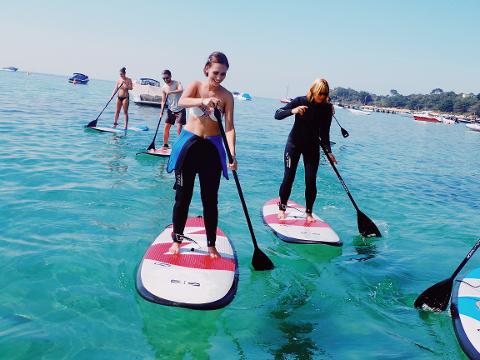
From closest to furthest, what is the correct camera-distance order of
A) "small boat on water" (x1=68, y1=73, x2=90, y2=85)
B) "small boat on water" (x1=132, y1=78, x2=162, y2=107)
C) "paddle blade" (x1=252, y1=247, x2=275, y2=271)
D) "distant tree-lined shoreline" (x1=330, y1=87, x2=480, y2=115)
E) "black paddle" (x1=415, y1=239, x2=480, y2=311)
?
"black paddle" (x1=415, y1=239, x2=480, y2=311), "paddle blade" (x1=252, y1=247, x2=275, y2=271), "small boat on water" (x1=132, y1=78, x2=162, y2=107), "small boat on water" (x1=68, y1=73, x2=90, y2=85), "distant tree-lined shoreline" (x1=330, y1=87, x2=480, y2=115)

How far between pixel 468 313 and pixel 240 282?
7.66 ft

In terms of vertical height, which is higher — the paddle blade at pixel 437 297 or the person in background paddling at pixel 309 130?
the person in background paddling at pixel 309 130

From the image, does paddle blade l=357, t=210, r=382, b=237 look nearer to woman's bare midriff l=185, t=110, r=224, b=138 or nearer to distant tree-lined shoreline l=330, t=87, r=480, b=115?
woman's bare midriff l=185, t=110, r=224, b=138

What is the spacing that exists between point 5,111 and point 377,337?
63.7 ft

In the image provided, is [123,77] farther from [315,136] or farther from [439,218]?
[439,218]

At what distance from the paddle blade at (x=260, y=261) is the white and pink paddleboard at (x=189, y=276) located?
0.25 m

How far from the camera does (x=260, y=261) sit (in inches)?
189

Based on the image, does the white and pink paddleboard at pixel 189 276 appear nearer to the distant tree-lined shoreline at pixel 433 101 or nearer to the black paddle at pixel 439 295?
the black paddle at pixel 439 295

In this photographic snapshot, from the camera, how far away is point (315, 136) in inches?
241

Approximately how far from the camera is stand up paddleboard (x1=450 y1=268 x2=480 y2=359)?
3451mm

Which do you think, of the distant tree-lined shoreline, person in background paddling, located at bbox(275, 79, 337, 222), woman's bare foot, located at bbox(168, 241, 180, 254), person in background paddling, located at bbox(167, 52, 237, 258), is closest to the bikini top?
person in background paddling, located at bbox(167, 52, 237, 258)

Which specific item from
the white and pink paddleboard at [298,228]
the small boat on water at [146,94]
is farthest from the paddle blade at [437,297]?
the small boat on water at [146,94]

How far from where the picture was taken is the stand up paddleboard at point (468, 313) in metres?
3.45

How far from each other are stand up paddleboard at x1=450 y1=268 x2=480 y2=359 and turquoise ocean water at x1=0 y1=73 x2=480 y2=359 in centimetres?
16
